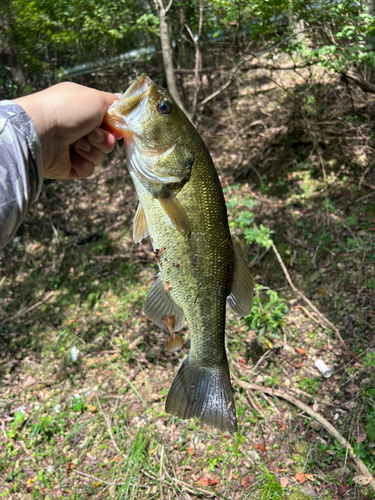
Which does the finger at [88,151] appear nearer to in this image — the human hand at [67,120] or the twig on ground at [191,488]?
the human hand at [67,120]

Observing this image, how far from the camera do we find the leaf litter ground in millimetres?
3264

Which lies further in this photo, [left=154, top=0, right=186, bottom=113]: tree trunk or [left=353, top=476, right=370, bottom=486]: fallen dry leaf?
[left=154, top=0, right=186, bottom=113]: tree trunk

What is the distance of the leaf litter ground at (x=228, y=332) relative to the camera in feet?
10.7

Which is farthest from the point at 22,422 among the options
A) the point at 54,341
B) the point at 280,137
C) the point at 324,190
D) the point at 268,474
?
the point at 280,137

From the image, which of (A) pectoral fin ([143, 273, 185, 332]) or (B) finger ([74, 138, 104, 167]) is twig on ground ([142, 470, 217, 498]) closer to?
(A) pectoral fin ([143, 273, 185, 332])

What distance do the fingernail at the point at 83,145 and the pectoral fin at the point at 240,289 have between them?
978 millimetres

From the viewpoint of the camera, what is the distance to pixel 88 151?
2.00m

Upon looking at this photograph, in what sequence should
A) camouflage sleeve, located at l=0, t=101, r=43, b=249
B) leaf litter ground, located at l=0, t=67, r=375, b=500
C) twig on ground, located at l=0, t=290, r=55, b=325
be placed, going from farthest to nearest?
twig on ground, located at l=0, t=290, r=55, b=325, leaf litter ground, located at l=0, t=67, r=375, b=500, camouflage sleeve, located at l=0, t=101, r=43, b=249

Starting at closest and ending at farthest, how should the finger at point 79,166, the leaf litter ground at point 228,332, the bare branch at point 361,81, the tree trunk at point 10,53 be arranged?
the finger at point 79,166
the leaf litter ground at point 228,332
the tree trunk at point 10,53
the bare branch at point 361,81

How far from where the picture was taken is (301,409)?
3.46m

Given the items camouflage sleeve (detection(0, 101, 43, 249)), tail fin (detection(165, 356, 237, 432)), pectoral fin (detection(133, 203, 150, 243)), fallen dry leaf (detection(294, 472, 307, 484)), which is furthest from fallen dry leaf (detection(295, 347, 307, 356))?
camouflage sleeve (detection(0, 101, 43, 249))

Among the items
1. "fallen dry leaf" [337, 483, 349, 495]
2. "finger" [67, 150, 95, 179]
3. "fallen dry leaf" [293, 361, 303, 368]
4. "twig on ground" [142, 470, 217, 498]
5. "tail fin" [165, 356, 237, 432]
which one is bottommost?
"twig on ground" [142, 470, 217, 498]

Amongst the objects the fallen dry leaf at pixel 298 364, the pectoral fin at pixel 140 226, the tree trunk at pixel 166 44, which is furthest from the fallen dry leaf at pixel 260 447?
the tree trunk at pixel 166 44

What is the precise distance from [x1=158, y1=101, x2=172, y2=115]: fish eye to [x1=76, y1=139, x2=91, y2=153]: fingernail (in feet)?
1.88
